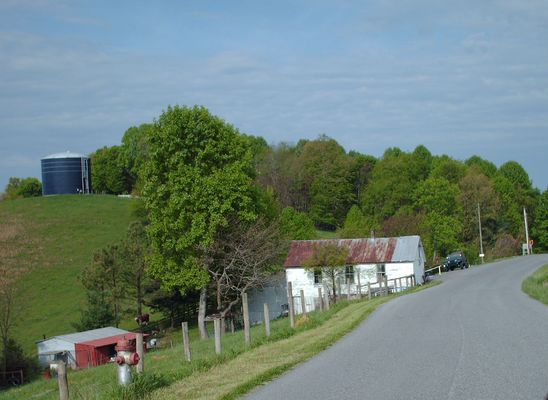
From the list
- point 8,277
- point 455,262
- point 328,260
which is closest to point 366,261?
point 328,260

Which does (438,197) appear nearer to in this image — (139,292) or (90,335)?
(139,292)

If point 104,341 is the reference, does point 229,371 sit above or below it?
above

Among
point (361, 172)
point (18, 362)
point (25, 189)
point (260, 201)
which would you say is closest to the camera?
point (18, 362)

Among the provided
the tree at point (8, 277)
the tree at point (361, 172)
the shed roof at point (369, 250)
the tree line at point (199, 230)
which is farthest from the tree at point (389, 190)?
the tree at point (8, 277)

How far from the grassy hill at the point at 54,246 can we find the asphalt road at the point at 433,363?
37218 mm

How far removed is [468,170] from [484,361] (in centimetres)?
10750

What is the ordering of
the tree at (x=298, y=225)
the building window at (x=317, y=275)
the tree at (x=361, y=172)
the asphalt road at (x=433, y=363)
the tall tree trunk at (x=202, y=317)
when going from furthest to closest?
the tree at (x=361, y=172)
the tree at (x=298, y=225)
the building window at (x=317, y=275)
the tall tree trunk at (x=202, y=317)
the asphalt road at (x=433, y=363)

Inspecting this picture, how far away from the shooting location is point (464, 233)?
104750 mm

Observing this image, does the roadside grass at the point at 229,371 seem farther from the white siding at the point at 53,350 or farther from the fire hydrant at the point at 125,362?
the white siding at the point at 53,350

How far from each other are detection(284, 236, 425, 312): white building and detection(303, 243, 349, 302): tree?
2.71 metres

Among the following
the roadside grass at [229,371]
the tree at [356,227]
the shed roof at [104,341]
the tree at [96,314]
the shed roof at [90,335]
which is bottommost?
the shed roof at [104,341]

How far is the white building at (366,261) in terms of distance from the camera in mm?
63250

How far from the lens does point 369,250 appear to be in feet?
213

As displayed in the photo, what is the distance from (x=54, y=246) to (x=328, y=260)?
41257 mm
